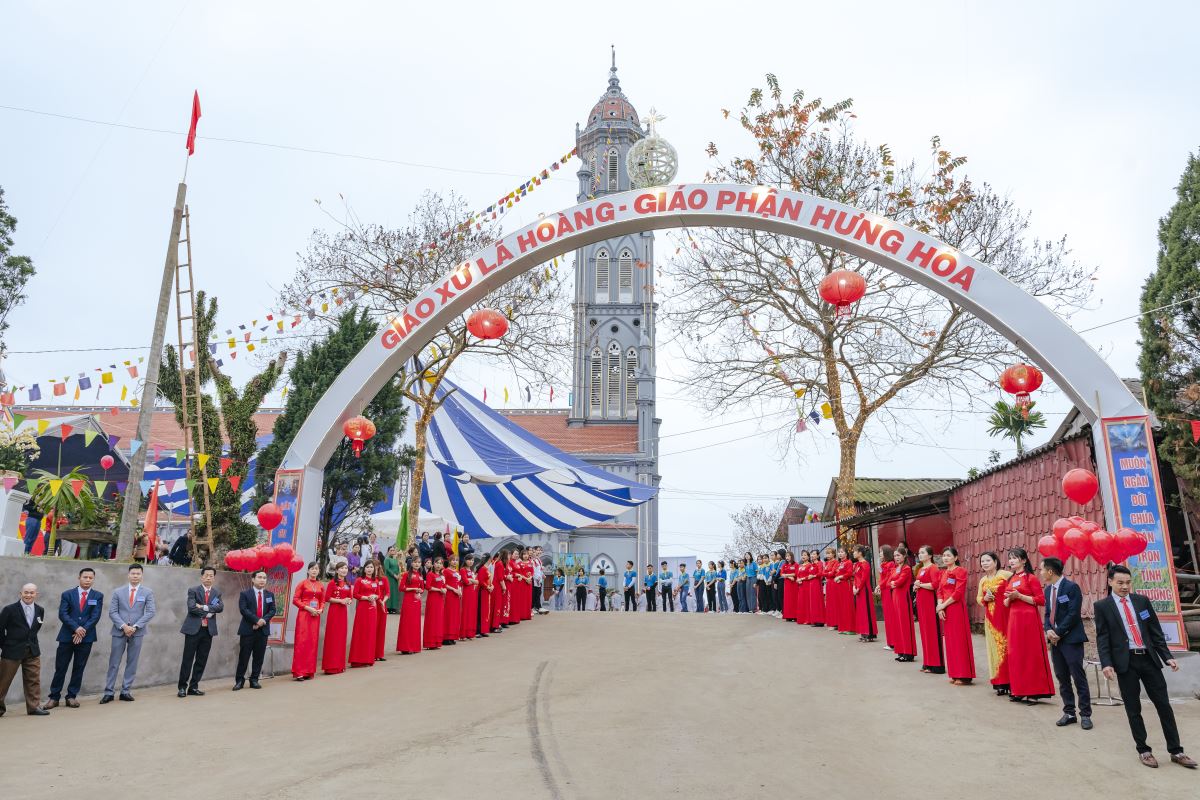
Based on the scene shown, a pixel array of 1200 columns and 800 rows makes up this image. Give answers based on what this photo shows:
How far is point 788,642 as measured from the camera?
460 inches

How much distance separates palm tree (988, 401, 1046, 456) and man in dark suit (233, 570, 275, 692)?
26220mm

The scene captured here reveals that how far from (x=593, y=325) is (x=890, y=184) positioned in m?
25.0

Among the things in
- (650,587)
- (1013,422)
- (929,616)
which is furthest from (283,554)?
(1013,422)

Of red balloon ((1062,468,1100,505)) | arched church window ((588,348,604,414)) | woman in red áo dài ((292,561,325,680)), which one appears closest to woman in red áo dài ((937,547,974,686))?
red balloon ((1062,468,1100,505))

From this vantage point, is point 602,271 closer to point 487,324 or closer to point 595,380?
point 595,380

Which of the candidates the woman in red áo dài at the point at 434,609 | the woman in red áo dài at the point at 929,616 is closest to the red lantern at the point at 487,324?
the woman in red áo dài at the point at 434,609

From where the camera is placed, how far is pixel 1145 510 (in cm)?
A: 760

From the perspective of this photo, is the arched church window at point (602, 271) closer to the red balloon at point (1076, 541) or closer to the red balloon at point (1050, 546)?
the red balloon at point (1050, 546)

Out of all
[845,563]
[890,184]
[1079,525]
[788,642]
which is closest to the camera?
[1079,525]

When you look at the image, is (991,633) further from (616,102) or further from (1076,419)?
(616,102)

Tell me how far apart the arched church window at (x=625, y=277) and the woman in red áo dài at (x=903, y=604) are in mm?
31159


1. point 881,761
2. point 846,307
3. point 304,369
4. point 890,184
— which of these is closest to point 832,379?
point 890,184

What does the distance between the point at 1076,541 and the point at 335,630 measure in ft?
25.8

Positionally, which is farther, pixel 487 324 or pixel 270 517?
pixel 270 517
